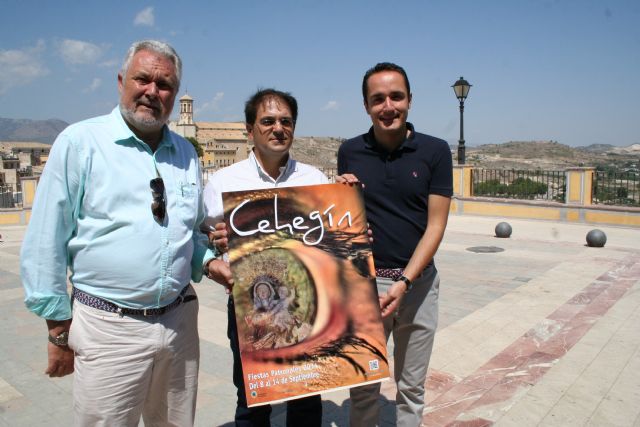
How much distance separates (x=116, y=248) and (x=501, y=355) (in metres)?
4.17

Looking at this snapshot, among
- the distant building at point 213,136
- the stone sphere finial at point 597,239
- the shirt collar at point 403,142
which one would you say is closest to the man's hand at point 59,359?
the shirt collar at point 403,142

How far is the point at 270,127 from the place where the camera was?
108 inches

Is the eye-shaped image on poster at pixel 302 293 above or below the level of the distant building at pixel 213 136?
below

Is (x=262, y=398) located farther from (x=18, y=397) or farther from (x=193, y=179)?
(x=18, y=397)

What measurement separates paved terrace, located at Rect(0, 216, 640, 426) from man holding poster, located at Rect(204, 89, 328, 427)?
98 cm

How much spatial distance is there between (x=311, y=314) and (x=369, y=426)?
889 mm

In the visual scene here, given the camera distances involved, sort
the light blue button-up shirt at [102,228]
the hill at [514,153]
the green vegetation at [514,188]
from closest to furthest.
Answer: the light blue button-up shirt at [102,228], the green vegetation at [514,188], the hill at [514,153]

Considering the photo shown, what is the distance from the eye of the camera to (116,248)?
2182 mm

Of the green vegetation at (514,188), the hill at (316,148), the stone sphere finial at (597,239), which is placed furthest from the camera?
the hill at (316,148)

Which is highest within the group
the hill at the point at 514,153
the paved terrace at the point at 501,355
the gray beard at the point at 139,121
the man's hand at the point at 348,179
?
the hill at the point at 514,153

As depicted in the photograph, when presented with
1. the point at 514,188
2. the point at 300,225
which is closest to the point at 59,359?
the point at 300,225

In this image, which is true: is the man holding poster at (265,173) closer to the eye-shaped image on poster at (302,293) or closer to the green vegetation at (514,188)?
the eye-shaped image on poster at (302,293)

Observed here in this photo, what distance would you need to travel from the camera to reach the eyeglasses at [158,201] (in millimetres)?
2256

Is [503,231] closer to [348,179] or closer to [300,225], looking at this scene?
[348,179]
